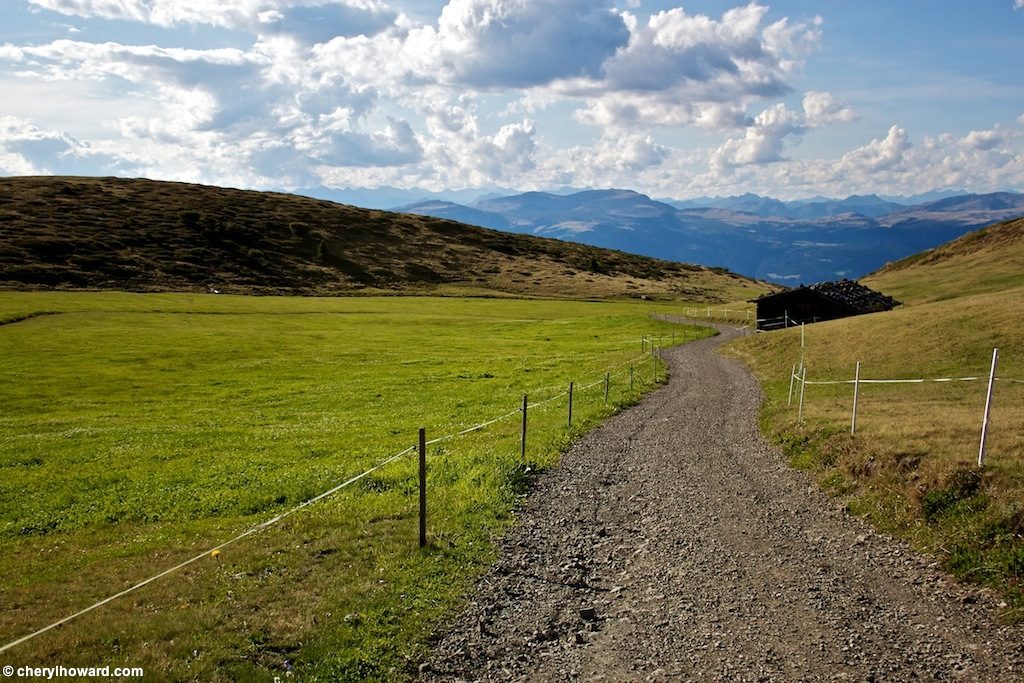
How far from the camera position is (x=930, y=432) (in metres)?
21.5

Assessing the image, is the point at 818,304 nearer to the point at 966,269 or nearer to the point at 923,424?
the point at 966,269

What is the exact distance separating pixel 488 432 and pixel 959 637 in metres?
21.0

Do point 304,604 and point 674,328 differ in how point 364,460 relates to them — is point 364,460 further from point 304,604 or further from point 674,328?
point 674,328

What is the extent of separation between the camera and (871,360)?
44875 mm

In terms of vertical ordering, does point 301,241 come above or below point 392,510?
above

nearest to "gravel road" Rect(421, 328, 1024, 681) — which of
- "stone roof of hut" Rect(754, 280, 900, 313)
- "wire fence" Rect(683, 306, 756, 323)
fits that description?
"stone roof of hut" Rect(754, 280, 900, 313)

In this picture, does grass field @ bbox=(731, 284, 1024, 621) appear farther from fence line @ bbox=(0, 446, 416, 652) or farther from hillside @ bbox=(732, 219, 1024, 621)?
fence line @ bbox=(0, 446, 416, 652)

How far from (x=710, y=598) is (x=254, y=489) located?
1564cm

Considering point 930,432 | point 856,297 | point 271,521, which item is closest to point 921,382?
point 930,432

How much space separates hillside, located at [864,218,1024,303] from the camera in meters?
85.1

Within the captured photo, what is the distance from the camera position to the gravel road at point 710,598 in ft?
36.1

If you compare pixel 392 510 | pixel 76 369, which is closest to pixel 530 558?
pixel 392 510

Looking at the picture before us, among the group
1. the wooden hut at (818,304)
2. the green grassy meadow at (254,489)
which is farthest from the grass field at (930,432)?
the wooden hut at (818,304)

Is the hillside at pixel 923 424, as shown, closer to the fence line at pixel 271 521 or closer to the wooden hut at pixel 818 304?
the fence line at pixel 271 521
